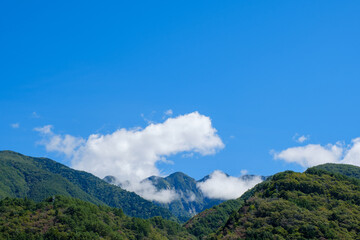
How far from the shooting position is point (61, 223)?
12312cm

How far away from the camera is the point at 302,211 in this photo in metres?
114

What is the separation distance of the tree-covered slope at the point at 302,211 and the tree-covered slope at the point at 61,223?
4662cm

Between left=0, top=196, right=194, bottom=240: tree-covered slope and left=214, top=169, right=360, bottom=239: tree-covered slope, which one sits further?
left=0, top=196, right=194, bottom=240: tree-covered slope

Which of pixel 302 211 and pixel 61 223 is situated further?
pixel 61 223

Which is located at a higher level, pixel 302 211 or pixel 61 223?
pixel 61 223

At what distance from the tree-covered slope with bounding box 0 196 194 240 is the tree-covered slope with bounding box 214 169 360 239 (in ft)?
153

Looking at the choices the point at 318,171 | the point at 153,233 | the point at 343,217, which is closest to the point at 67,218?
the point at 153,233

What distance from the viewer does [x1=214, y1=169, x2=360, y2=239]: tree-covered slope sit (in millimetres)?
103938

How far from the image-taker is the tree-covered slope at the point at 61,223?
376ft

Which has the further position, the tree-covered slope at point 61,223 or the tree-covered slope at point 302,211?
the tree-covered slope at point 61,223

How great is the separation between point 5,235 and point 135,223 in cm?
6471

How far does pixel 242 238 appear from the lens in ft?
360

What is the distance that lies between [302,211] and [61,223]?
91.3 metres

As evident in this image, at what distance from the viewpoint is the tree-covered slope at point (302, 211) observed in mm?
103938
